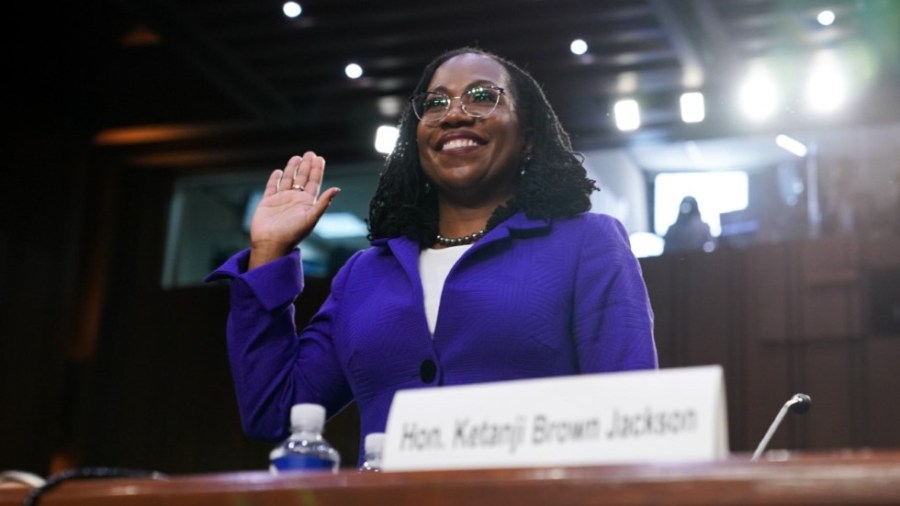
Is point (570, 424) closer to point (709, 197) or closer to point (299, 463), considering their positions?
point (299, 463)

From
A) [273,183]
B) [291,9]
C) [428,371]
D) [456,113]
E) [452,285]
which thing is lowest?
[428,371]

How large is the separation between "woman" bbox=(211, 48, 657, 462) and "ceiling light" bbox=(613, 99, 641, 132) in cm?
441

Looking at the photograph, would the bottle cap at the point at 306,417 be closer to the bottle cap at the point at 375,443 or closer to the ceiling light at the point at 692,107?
the bottle cap at the point at 375,443

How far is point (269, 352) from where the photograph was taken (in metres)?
1.49

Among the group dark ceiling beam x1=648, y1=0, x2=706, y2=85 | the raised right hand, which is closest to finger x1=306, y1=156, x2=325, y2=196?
the raised right hand

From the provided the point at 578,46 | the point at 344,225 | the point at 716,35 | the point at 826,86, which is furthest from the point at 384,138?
the point at 826,86

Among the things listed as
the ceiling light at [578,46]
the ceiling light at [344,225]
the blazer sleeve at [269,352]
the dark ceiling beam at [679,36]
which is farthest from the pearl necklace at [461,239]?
the ceiling light at [344,225]

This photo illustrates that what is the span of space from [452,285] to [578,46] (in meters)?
4.31

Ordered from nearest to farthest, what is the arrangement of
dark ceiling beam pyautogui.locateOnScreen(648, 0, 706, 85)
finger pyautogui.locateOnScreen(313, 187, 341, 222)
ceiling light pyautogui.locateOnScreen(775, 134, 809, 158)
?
finger pyautogui.locateOnScreen(313, 187, 341, 222)
dark ceiling beam pyautogui.locateOnScreen(648, 0, 706, 85)
ceiling light pyautogui.locateOnScreen(775, 134, 809, 158)

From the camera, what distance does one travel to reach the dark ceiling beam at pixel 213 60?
5.58 metres

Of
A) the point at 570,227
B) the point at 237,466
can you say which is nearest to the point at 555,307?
the point at 570,227

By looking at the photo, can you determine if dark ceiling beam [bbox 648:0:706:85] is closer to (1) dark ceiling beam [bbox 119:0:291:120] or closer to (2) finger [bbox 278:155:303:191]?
(1) dark ceiling beam [bbox 119:0:291:120]

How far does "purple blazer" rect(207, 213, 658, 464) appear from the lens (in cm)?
142

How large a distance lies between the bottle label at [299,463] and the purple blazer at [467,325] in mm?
462
